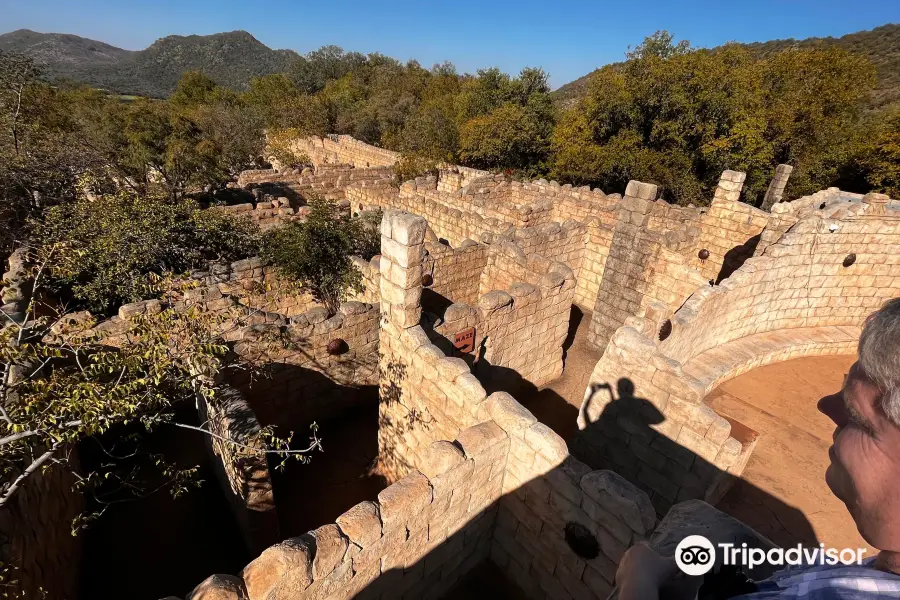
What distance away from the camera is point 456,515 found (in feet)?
14.8

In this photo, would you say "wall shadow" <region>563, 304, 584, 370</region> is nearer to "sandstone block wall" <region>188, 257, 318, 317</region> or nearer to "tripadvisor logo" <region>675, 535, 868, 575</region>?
"sandstone block wall" <region>188, 257, 318, 317</region>

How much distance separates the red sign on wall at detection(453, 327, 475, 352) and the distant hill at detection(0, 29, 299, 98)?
9135 cm

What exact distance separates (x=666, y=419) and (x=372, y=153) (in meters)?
24.4

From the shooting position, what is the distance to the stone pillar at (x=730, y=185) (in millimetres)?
11291

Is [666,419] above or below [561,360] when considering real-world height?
above

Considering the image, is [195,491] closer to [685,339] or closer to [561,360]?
[561,360]

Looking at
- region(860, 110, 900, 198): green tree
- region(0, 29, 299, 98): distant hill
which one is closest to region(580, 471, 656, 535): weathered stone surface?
region(860, 110, 900, 198): green tree

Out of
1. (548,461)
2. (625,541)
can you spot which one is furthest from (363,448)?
(625,541)

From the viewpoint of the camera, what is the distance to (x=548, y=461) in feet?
13.8

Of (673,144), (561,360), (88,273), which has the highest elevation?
(673,144)

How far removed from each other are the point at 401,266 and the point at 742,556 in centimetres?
414

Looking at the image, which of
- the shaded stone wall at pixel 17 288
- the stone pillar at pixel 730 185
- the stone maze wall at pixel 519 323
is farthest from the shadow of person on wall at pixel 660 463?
the shaded stone wall at pixel 17 288

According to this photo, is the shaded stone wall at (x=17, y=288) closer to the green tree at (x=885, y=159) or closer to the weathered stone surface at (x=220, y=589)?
the weathered stone surface at (x=220, y=589)

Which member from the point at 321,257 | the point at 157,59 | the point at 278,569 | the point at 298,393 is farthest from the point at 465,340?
the point at 157,59
